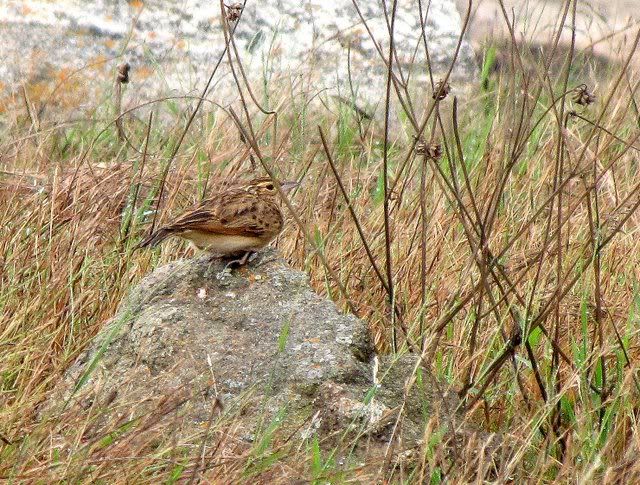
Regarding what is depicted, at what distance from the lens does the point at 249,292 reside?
14.7 feet

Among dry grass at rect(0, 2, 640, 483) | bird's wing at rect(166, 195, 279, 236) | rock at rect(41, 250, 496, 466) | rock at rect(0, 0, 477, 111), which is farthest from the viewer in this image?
rock at rect(0, 0, 477, 111)

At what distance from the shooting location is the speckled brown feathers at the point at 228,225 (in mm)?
4660

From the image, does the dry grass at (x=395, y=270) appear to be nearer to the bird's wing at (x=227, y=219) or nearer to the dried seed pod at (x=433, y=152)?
the dried seed pod at (x=433, y=152)

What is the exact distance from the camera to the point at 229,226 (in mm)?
4668

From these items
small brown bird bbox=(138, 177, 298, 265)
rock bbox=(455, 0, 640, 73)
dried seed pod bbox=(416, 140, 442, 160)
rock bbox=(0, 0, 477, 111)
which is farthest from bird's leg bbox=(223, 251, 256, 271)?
rock bbox=(455, 0, 640, 73)

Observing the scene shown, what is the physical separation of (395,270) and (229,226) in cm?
97

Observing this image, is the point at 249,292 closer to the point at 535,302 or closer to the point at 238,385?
the point at 238,385

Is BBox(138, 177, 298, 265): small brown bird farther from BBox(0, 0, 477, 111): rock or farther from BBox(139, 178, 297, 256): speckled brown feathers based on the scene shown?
BBox(0, 0, 477, 111): rock

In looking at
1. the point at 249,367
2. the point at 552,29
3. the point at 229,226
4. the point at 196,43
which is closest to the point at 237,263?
the point at 229,226

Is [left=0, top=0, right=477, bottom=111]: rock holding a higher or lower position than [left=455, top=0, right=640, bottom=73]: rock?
lower

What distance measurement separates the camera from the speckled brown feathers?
183 inches

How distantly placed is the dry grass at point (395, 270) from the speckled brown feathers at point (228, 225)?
37 centimetres

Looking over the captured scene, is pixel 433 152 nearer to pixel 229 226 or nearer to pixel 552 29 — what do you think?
pixel 229 226

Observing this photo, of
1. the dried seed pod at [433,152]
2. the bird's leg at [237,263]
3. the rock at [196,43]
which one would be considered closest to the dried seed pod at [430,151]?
the dried seed pod at [433,152]
